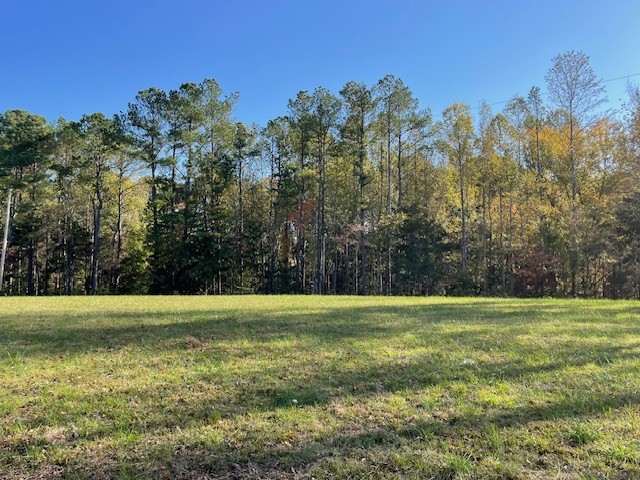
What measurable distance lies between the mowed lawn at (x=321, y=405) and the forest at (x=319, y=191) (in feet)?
73.5

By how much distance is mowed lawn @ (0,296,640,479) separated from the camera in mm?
2514

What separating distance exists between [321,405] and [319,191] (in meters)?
27.3

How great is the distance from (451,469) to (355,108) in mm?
28706

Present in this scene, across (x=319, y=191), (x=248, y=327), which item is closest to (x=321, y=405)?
(x=248, y=327)

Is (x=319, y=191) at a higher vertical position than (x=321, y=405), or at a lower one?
higher

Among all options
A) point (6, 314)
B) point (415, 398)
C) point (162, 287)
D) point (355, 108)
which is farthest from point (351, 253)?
point (415, 398)

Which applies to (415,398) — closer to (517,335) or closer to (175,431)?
(175,431)

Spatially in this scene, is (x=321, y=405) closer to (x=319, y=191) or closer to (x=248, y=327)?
(x=248, y=327)

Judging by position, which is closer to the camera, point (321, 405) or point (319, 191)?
point (321, 405)

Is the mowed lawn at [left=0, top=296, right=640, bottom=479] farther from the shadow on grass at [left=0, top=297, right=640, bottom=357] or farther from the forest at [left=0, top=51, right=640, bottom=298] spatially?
the forest at [left=0, top=51, right=640, bottom=298]

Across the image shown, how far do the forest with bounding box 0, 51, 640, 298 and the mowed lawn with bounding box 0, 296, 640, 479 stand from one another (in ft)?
73.5

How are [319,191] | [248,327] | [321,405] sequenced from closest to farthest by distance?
[321,405]
[248,327]
[319,191]

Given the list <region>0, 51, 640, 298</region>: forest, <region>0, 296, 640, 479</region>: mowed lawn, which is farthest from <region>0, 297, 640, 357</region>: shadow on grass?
<region>0, 51, 640, 298</region>: forest

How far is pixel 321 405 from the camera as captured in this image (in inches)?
138
